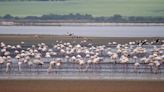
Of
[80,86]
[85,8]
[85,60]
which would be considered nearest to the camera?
[80,86]

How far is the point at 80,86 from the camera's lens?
14133 millimetres

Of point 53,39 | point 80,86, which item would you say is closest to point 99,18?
point 53,39

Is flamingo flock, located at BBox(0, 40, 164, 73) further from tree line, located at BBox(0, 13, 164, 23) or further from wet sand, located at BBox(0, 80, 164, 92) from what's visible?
tree line, located at BBox(0, 13, 164, 23)

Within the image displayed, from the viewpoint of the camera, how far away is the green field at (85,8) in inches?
1570

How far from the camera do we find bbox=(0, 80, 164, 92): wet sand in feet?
45.7

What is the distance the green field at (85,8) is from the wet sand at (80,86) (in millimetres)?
25175

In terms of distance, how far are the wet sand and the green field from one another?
25.2 meters

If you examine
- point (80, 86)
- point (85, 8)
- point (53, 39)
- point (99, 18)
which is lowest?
point (80, 86)

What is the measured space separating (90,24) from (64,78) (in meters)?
25.2

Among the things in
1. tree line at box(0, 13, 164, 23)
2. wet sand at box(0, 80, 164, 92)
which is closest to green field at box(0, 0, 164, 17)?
tree line at box(0, 13, 164, 23)

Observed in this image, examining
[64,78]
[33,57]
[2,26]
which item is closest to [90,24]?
[2,26]

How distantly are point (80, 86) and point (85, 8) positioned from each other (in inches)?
1069

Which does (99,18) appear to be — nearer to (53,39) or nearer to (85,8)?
(85,8)

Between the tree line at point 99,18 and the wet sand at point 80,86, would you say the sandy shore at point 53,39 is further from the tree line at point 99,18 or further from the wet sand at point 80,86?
the wet sand at point 80,86
